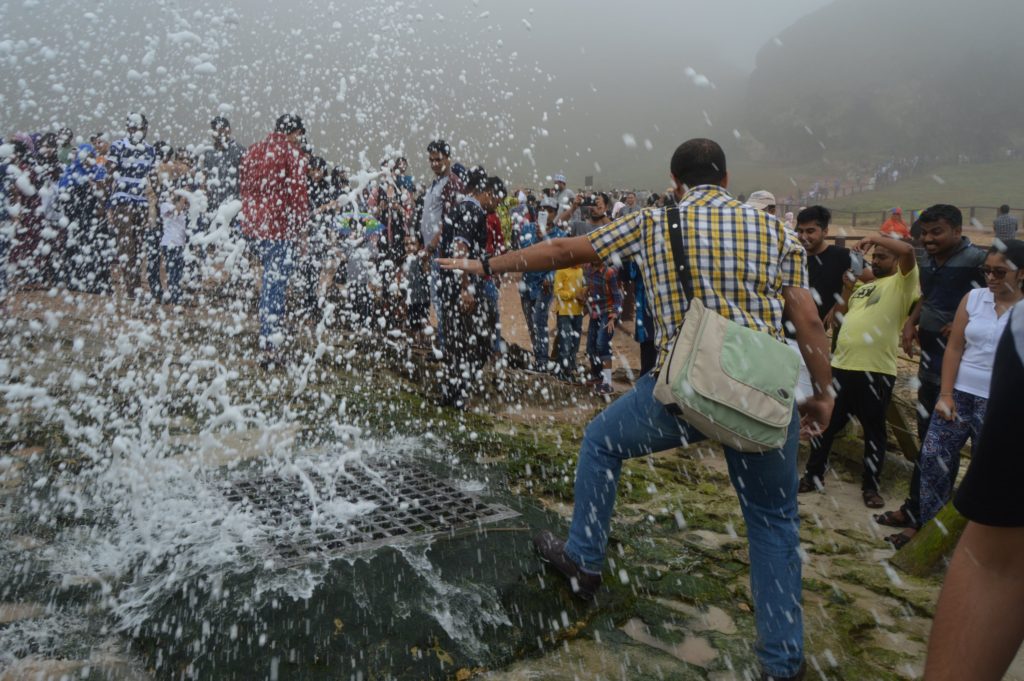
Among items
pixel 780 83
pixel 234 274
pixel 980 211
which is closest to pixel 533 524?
pixel 234 274

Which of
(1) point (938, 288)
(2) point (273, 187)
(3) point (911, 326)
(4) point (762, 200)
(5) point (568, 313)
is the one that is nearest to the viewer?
(1) point (938, 288)

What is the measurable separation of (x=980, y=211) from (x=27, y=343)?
135 ft

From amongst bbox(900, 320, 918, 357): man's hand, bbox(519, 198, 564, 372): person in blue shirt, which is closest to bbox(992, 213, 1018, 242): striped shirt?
bbox(519, 198, 564, 372): person in blue shirt

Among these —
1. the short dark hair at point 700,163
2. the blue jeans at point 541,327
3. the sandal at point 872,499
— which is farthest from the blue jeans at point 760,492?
the blue jeans at point 541,327

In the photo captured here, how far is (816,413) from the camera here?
2.77m

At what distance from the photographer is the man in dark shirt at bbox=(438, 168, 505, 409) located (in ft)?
19.0

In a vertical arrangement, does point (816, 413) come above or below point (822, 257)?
below

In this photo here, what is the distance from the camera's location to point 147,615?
249 centimetres

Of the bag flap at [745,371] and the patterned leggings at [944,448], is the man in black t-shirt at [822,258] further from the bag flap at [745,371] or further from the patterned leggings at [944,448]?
the bag flap at [745,371]

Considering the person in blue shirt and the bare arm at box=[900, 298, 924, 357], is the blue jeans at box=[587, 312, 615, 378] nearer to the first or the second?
the person in blue shirt

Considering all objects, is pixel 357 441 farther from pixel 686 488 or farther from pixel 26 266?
pixel 26 266

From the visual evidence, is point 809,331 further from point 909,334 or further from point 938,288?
point 909,334

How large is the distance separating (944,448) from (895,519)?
723 mm

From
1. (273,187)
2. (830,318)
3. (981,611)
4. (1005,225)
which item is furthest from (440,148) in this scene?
(1005,225)
